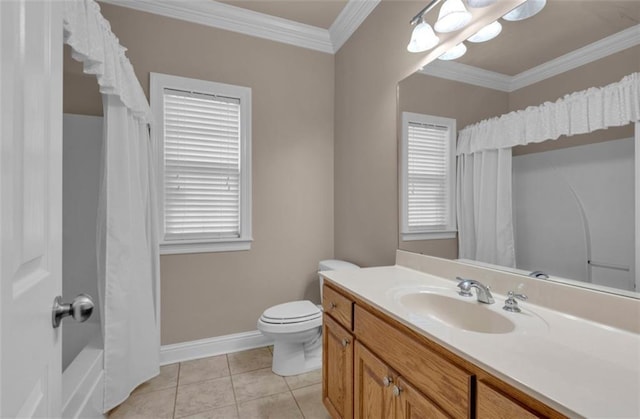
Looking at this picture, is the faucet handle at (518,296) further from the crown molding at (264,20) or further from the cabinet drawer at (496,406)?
the crown molding at (264,20)

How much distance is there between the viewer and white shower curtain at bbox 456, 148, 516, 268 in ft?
4.02

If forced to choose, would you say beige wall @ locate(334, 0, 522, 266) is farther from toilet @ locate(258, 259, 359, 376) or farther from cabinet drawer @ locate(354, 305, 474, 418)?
cabinet drawer @ locate(354, 305, 474, 418)

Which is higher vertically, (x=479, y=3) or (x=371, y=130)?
(x=479, y=3)

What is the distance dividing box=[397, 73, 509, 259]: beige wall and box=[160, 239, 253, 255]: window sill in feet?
4.28

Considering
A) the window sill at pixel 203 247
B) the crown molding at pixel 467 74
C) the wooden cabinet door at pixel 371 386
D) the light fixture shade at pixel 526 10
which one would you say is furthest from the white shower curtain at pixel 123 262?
the light fixture shade at pixel 526 10

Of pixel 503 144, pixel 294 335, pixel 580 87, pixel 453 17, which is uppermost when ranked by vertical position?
pixel 453 17

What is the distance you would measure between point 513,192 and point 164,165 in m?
2.25

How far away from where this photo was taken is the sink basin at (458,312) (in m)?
1.03

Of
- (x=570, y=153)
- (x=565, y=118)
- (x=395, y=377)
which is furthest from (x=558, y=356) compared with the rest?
(x=565, y=118)

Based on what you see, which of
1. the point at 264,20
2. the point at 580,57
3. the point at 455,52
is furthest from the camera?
the point at 264,20

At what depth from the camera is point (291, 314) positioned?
1.98m

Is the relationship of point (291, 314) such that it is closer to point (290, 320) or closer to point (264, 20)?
point (290, 320)

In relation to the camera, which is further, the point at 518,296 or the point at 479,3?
the point at 479,3

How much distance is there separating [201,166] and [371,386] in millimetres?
1957
